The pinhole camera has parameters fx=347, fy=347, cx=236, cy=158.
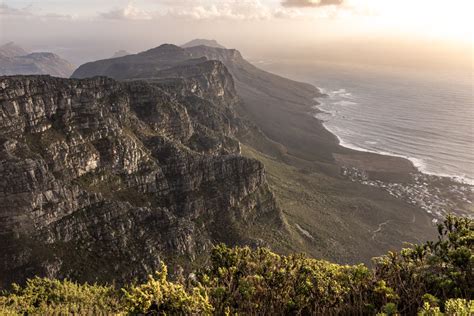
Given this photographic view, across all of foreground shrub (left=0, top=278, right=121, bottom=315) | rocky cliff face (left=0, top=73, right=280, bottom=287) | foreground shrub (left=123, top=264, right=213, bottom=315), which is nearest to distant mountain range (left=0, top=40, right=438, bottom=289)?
rocky cliff face (left=0, top=73, right=280, bottom=287)

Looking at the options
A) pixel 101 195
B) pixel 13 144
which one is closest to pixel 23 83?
pixel 13 144

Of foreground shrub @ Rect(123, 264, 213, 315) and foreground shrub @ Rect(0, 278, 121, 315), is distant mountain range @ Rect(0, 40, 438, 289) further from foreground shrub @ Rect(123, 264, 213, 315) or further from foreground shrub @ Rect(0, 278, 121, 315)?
foreground shrub @ Rect(123, 264, 213, 315)

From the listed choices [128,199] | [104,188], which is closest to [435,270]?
[128,199]

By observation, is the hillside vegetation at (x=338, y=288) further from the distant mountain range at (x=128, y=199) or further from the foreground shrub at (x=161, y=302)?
the distant mountain range at (x=128, y=199)

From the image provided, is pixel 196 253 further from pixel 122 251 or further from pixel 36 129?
pixel 36 129

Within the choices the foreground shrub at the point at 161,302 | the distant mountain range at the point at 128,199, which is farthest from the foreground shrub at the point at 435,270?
the distant mountain range at the point at 128,199

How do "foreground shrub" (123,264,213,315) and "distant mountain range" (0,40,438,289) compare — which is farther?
"distant mountain range" (0,40,438,289)

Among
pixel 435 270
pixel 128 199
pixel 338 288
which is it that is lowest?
pixel 128 199

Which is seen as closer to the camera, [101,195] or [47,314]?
[47,314]

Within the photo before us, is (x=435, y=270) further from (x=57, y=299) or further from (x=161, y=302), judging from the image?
(x=57, y=299)
